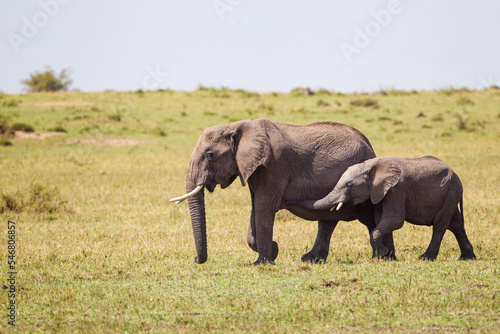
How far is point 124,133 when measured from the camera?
28.8 metres

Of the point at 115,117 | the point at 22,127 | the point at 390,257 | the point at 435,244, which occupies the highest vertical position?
the point at 115,117

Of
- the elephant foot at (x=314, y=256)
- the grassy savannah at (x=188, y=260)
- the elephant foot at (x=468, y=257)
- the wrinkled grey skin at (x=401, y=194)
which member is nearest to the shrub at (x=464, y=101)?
the grassy savannah at (x=188, y=260)

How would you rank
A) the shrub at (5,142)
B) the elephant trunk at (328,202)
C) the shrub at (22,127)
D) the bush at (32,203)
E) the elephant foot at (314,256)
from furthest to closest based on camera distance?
1. the shrub at (22,127)
2. the shrub at (5,142)
3. the bush at (32,203)
4. the elephant foot at (314,256)
5. the elephant trunk at (328,202)

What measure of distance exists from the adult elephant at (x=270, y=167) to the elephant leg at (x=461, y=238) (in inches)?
38.8

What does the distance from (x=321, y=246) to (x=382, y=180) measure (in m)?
1.35

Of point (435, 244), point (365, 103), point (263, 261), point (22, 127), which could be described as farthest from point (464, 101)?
point (263, 261)

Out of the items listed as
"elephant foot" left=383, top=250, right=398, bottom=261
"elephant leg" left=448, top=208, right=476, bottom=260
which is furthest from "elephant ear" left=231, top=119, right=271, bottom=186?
"elephant leg" left=448, top=208, right=476, bottom=260

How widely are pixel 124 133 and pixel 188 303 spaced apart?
22620 mm

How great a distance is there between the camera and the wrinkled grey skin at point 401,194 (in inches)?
348

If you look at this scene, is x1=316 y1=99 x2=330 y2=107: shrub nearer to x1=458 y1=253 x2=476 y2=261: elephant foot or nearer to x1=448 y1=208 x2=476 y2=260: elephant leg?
x1=448 y1=208 x2=476 y2=260: elephant leg

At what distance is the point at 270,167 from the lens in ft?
29.0

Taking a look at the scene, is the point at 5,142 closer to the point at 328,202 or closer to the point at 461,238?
the point at 328,202

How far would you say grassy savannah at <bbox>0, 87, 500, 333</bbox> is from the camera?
21.0 feet

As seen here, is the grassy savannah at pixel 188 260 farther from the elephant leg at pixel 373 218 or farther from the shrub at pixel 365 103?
the shrub at pixel 365 103
